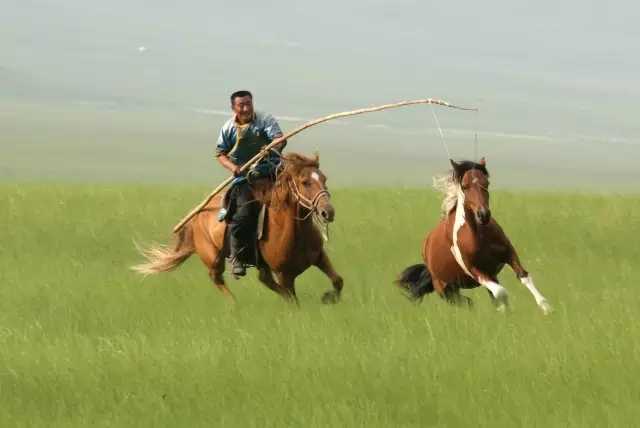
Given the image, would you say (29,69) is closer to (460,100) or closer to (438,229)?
(460,100)

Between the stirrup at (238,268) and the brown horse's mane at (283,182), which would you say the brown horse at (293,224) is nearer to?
the brown horse's mane at (283,182)

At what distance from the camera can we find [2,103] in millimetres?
119562

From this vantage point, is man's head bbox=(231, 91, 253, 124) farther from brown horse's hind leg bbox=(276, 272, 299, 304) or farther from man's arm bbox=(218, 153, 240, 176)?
brown horse's hind leg bbox=(276, 272, 299, 304)

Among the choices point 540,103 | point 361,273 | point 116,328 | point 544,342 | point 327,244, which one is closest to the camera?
point 544,342

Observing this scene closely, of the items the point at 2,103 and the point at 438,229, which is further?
the point at 2,103

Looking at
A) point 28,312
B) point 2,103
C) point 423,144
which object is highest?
point 28,312

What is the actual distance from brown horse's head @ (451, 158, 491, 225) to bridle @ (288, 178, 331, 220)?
109 cm

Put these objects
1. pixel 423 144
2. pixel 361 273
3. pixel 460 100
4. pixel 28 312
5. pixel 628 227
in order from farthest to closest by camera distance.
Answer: pixel 460 100, pixel 423 144, pixel 628 227, pixel 361 273, pixel 28 312

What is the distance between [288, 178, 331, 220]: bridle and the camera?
12.7 metres

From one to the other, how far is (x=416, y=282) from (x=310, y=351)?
4.07 metres

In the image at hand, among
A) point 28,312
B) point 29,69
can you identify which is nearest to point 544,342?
point 28,312

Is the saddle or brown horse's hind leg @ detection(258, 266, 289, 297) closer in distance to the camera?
the saddle

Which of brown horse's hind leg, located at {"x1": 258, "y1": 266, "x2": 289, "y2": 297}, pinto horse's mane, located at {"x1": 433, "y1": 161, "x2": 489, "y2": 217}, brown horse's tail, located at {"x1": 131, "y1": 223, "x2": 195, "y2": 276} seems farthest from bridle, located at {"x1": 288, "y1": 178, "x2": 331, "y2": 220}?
brown horse's tail, located at {"x1": 131, "y1": 223, "x2": 195, "y2": 276}

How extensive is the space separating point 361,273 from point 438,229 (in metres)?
3.07
